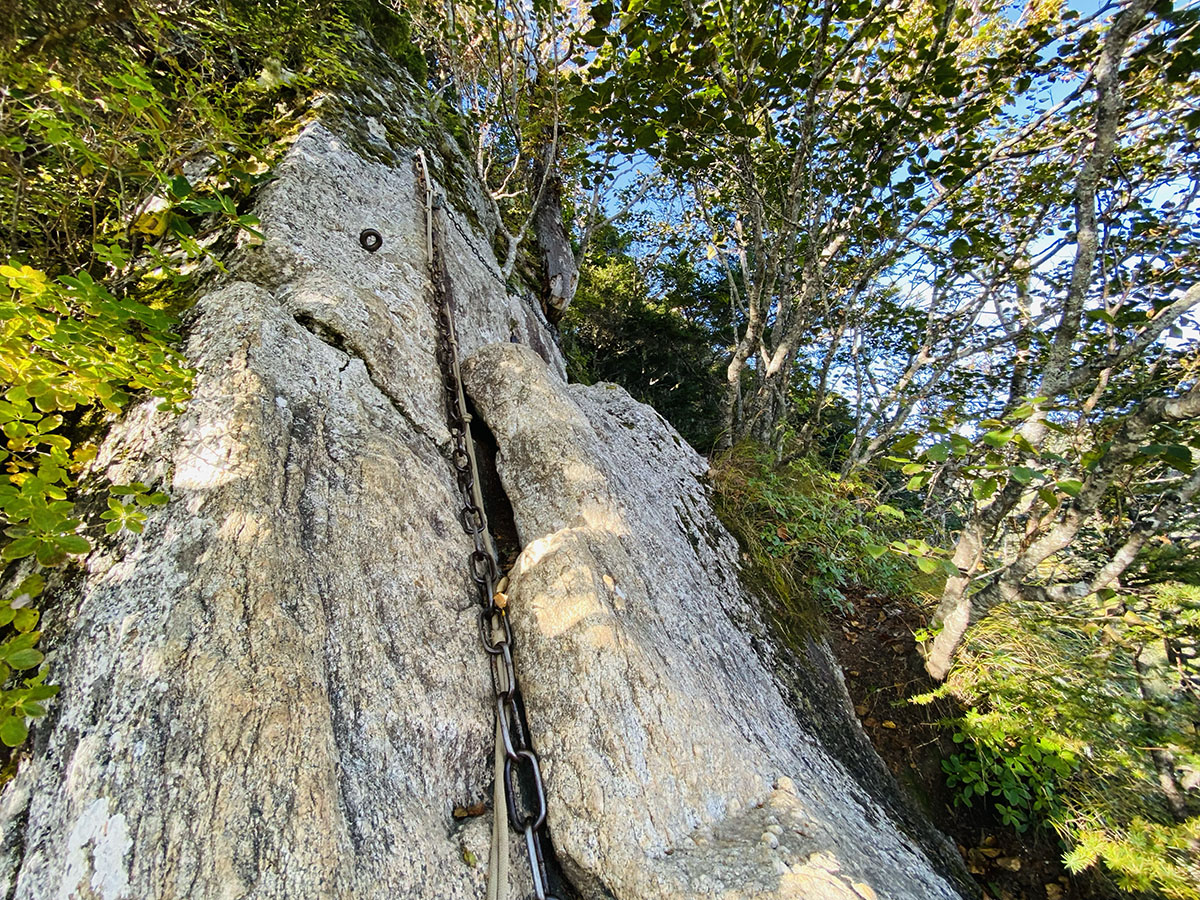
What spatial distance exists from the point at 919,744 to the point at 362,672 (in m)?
4.35

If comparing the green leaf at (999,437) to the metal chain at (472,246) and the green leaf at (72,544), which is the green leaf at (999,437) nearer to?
the green leaf at (72,544)

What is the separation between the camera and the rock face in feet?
4.37

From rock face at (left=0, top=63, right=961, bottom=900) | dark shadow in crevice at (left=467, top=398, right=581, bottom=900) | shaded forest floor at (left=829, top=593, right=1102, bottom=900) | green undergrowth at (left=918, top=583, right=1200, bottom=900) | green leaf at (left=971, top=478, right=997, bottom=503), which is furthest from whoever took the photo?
shaded forest floor at (left=829, top=593, right=1102, bottom=900)

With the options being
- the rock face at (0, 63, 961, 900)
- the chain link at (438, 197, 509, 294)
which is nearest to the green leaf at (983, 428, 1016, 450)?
the rock face at (0, 63, 961, 900)

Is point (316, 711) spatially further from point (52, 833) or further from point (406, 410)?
point (406, 410)

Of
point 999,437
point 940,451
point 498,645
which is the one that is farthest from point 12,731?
point 999,437

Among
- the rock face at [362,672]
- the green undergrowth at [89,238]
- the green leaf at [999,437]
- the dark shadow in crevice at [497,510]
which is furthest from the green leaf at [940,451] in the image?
the green undergrowth at [89,238]

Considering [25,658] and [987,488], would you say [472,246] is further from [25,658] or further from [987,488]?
[987,488]

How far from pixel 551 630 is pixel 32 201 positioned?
10.2 feet

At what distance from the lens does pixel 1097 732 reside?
325 cm

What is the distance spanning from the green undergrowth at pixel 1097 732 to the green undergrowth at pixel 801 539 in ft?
4.25

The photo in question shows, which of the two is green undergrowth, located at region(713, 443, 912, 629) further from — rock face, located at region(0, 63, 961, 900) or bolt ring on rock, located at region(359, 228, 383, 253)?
bolt ring on rock, located at region(359, 228, 383, 253)

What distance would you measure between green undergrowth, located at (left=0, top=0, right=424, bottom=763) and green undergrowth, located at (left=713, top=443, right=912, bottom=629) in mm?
4087

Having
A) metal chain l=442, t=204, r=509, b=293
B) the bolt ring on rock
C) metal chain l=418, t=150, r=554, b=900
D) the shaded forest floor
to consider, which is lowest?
the shaded forest floor
